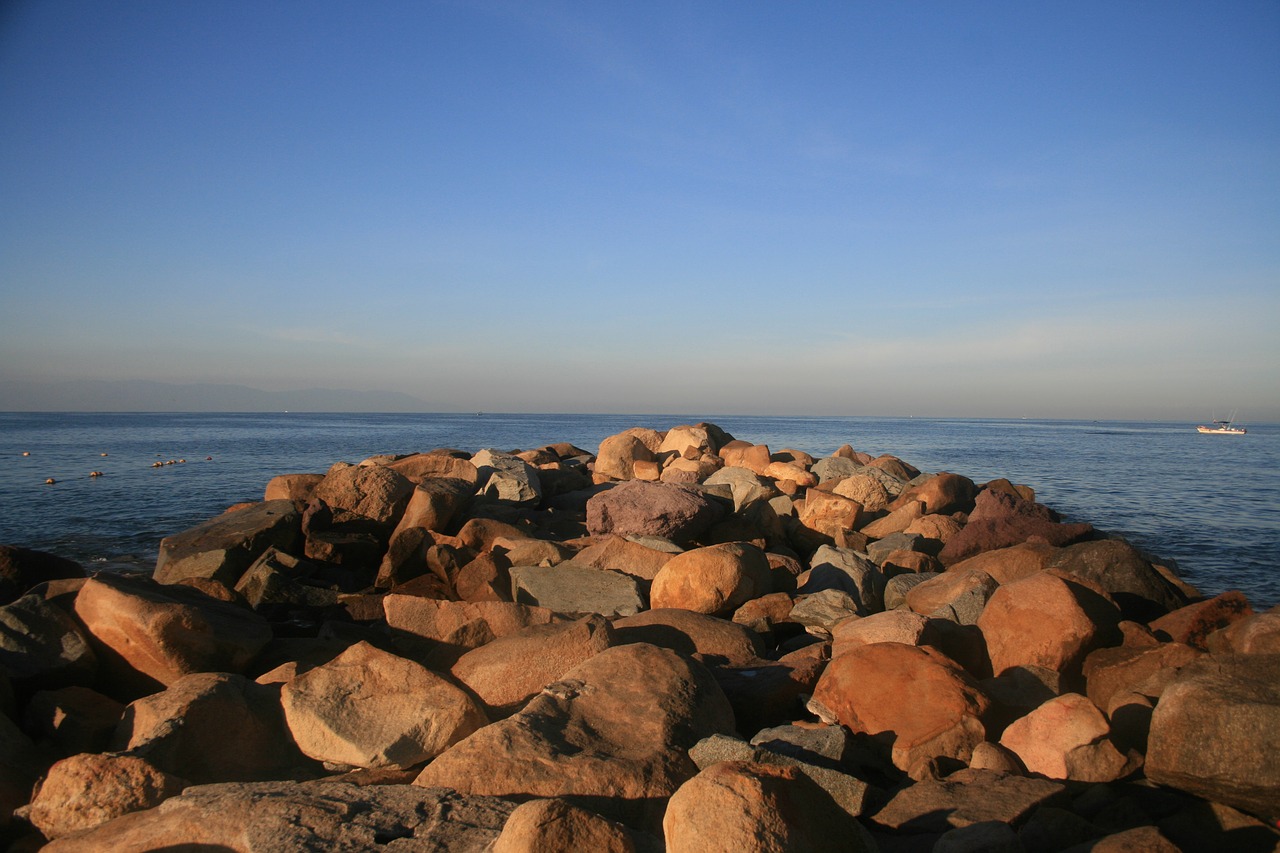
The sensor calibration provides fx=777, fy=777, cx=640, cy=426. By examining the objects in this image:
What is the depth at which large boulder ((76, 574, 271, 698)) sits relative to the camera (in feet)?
16.9

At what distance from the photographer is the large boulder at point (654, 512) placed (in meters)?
10.2

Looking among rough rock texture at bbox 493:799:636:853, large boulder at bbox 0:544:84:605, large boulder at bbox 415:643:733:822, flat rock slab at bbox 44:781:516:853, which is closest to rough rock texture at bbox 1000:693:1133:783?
large boulder at bbox 415:643:733:822

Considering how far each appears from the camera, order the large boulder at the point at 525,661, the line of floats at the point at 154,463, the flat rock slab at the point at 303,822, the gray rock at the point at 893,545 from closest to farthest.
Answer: the flat rock slab at the point at 303,822 → the large boulder at the point at 525,661 → the gray rock at the point at 893,545 → the line of floats at the point at 154,463

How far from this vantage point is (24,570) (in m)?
7.27

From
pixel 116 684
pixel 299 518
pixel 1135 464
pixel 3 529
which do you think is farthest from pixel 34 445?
pixel 1135 464

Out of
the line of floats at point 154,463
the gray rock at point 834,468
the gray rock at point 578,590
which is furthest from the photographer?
the line of floats at point 154,463

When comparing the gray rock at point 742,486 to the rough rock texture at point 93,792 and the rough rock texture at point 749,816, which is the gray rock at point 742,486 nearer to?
the rough rock texture at point 749,816

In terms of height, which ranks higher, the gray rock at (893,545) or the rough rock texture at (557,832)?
the rough rock texture at (557,832)

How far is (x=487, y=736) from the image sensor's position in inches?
151

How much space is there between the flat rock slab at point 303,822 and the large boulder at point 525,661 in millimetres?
1447

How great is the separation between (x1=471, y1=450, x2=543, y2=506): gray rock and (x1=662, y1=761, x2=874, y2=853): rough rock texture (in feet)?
31.9

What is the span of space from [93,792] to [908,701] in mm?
4272

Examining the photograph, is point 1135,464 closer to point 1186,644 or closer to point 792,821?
point 1186,644

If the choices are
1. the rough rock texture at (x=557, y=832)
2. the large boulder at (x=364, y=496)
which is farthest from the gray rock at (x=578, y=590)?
the rough rock texture at (x=557, y=832)
